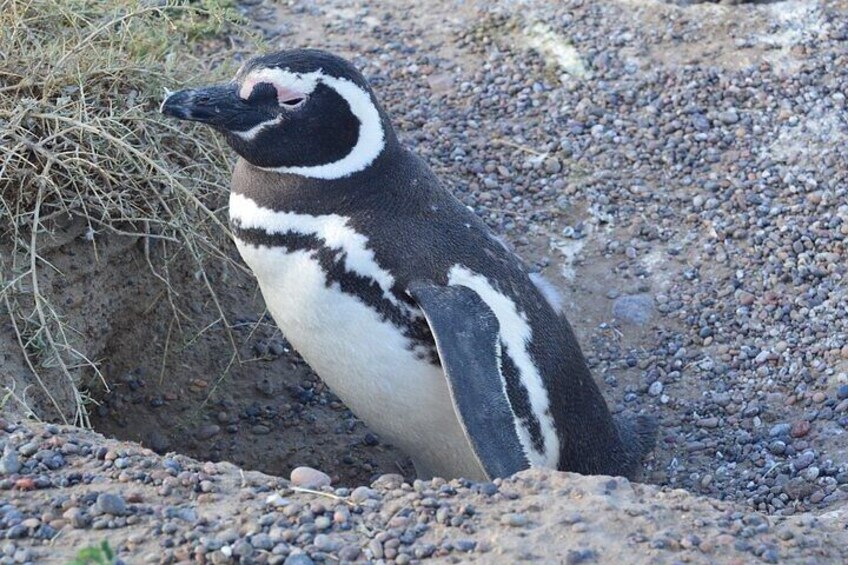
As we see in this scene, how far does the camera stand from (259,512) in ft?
8.79

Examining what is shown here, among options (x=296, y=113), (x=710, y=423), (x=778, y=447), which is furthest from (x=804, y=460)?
(x=296, y=113)

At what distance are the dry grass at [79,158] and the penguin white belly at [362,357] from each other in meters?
0.48

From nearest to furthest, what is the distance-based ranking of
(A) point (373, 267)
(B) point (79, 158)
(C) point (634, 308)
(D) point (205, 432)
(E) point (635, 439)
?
(A) point (373, 267), (B) point (79, 158), (E) point (635, 439), (D) point (205, 432), (C) point (634, 308)

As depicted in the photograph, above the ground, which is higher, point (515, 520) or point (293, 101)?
point (293, 101)

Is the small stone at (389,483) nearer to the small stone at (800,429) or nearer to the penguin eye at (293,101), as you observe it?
the penguin eye at (293,101)

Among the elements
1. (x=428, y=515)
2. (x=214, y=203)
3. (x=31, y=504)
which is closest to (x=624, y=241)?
(x=214, y=203)

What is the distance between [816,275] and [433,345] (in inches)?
63.0

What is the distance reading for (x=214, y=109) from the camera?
353cm

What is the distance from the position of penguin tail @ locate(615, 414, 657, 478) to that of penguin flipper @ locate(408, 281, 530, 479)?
2.25ft

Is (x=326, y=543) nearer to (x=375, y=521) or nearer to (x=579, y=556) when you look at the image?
(x=375, y=521)

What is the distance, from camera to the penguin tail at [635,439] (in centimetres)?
386

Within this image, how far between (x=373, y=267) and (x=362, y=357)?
25 centimetres

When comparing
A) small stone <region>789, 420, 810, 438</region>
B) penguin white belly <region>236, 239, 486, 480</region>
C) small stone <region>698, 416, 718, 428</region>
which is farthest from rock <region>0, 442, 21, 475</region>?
small stone <region>789, 420, 810, 438</region>

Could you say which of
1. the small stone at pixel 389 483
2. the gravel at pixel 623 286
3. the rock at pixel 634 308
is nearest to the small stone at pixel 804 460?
the gravel at pixel 623 286
